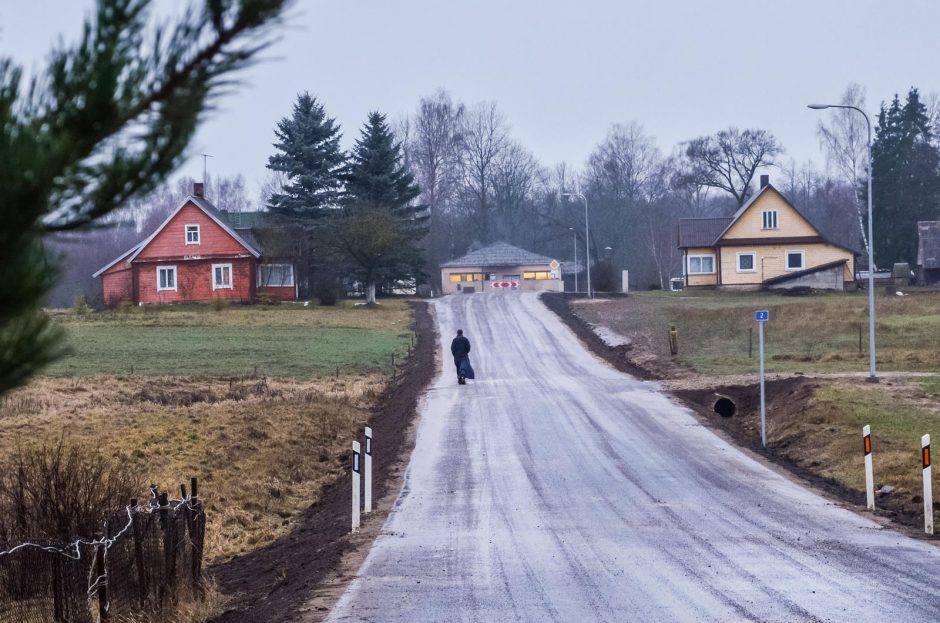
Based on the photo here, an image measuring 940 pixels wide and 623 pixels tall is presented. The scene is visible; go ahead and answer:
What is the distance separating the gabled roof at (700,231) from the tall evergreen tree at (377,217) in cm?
1835

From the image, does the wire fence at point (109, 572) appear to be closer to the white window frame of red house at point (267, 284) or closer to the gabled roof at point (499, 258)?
the white window frame of red house at point (267, 284)

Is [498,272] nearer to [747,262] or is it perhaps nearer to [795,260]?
[747,262]

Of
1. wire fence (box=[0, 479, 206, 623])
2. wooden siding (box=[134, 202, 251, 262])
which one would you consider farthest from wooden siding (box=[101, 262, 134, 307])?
wire fence (box=[0, 479, 206, 623])

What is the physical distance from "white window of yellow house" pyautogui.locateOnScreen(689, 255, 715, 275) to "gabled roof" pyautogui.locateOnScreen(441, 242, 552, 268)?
16.3m

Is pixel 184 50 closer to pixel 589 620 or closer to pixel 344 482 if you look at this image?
pixel 589 620

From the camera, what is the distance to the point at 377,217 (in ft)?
204

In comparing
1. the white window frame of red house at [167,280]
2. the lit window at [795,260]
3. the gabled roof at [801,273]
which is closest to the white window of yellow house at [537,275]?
the gabled roof at [801,273]

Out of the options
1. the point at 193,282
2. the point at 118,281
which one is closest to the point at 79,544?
the point at 193,282

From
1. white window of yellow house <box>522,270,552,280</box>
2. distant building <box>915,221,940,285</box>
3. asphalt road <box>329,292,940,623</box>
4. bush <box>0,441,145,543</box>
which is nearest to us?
asphalt road <box>329,292,940,623</box>

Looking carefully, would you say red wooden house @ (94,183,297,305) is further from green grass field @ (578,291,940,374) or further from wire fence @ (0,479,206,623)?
wire fence @ (0,479,206,623)

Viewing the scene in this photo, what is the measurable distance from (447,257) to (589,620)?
92427 millimetres

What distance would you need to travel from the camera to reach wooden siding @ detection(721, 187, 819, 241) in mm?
71250

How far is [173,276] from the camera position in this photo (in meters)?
64.5

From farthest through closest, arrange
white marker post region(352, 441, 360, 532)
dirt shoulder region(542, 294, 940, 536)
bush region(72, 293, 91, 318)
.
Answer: bush region(72, 293, 91, 318), dirt shoulder region(542, 294, 940, 536), white marker post region(352, 441, 360, 532)
